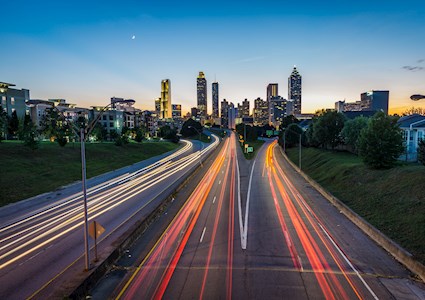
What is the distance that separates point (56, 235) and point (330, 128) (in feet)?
194

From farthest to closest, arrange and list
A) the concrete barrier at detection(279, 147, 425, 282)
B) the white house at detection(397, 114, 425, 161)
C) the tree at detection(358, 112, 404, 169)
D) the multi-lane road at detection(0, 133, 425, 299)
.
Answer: the white house at detection(397, 114, 425, 161) < the tree at detection(358, 112, 404, 169) < the concrete barrier at detection(279, 147, 425, 282) < the multi-lane road at detection(0, 133, 425, 299)

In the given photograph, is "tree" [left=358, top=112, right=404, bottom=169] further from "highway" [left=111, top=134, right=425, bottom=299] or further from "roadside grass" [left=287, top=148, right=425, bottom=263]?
"highway" [left=111, top=134, right=425, bottom=299]

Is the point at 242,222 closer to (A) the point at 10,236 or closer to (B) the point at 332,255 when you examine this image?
(B) the point at 332,255

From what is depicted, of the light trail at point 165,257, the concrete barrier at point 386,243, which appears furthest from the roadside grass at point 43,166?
the concrete barrier at point 386,243

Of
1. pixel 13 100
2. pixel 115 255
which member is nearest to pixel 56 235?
pixel 115 255

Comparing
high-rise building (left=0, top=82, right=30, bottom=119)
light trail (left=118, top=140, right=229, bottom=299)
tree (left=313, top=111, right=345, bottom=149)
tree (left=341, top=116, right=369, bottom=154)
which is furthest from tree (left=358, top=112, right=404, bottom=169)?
high-rise building (left=0, top=82, right=30, bottom=119)

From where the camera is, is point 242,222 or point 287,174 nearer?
point 242,222

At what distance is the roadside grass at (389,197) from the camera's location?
1770cm

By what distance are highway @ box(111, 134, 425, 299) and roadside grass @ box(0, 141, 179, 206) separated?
21.3 meters

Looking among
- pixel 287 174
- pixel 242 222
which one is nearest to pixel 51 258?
pixel 242 222

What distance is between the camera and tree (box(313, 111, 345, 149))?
62531mm

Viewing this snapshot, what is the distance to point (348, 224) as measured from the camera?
2161cm

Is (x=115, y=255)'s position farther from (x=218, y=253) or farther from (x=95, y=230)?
(x=218, y=253)

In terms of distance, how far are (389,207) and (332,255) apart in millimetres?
10337
